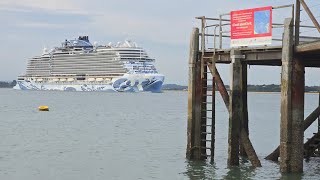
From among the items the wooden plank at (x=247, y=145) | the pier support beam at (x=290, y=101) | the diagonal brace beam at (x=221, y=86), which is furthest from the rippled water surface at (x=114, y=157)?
the diagonal brace beam at (x=221, y=86)

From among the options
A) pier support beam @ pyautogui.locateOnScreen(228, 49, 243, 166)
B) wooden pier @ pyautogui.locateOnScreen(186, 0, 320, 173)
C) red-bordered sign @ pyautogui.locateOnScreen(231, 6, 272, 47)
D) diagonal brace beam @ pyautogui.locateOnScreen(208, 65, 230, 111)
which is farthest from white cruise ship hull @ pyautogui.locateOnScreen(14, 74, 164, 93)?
pier support beam @ pyautogui.locateOnScreen(228, 49, 243, 166)

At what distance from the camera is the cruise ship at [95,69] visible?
15625cm

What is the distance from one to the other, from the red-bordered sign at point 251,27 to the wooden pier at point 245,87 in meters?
0.27

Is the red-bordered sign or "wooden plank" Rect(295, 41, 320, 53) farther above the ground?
the red-bordered sign

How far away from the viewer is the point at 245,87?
73.2 ft

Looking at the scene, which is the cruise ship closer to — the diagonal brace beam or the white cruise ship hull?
the white cruise ship hull

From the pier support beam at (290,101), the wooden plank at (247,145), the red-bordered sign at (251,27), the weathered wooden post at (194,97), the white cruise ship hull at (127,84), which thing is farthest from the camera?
the white cruise ship hull at (127,84)

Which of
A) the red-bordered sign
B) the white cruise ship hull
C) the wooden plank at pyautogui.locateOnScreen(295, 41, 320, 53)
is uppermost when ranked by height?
the red-bordered sign

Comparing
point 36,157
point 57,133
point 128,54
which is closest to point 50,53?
point 128,54

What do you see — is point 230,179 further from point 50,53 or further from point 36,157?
point 50,53

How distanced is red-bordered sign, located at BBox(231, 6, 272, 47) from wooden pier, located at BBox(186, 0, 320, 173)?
0.88 ft

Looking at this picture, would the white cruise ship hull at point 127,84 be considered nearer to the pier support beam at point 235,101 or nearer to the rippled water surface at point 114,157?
the rippled water surface at point 114,157

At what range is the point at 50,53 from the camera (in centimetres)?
18212

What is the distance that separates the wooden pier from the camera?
17812mm
